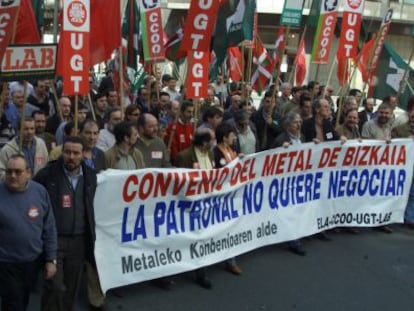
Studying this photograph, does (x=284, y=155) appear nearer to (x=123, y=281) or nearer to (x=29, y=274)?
(x=123, y=281)

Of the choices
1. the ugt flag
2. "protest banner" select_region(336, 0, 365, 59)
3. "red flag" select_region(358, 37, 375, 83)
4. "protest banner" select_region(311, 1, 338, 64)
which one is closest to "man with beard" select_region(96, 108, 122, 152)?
"protest banner" select_region(311, 1, 338, 64)

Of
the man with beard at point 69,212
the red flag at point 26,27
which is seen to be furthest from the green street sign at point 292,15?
the man with beard at point 69,212

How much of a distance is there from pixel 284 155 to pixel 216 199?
46.2 inches

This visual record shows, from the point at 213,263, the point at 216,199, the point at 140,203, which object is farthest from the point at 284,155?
the point at 140,203

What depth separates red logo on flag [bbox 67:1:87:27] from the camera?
570 centimetres

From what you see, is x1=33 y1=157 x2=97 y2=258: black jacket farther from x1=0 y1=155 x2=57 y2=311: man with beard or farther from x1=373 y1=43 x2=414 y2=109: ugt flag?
x1=373 y1=43 x2=414 y2=109: ugt flag

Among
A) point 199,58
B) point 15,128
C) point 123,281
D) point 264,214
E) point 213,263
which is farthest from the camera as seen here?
point 15,128

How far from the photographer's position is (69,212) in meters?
4.35

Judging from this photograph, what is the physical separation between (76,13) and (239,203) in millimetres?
2587

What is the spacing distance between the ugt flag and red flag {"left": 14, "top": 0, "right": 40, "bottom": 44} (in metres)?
6.86

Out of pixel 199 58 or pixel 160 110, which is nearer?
pixel 199 58

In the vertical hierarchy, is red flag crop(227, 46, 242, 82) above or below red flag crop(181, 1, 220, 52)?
below

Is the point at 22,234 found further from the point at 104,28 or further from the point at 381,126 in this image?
the point at 381,126

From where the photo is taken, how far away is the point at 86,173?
14.5 ft
